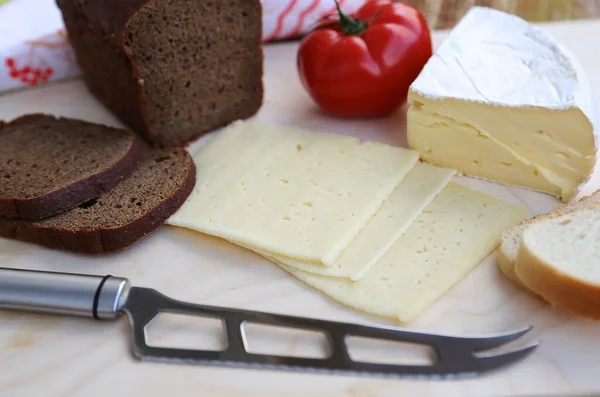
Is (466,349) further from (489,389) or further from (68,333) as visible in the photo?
(68,333)

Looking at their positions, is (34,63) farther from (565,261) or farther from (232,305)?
(565,261)

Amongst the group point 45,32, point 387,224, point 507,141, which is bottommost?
point 387,224

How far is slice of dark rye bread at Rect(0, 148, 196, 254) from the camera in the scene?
2.14 meters

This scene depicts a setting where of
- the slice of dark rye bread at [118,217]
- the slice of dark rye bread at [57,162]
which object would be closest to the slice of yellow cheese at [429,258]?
the slice of dark rye bread at [118,217]

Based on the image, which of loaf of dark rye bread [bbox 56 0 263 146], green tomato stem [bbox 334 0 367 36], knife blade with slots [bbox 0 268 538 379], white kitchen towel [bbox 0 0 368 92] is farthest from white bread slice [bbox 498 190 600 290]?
white kitchen towel [bbox 0 0 368 92]

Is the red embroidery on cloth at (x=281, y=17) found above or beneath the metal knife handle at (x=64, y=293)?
above

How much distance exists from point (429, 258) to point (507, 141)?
2.01 feet

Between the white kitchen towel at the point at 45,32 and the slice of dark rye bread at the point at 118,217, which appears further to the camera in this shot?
the white kitchen towel at the point at 45,32

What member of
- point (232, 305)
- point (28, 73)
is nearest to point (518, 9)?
point (28, 73)

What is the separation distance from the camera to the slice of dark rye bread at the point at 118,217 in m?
2.14

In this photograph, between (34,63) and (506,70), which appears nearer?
(506,70)

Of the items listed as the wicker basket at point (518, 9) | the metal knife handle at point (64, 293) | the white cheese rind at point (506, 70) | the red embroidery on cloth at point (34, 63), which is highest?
the white cheese rind at point (506, 70)

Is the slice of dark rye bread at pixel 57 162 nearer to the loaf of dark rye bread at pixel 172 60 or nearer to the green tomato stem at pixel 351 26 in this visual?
the loaf of dark rye bread at pixel 172 60

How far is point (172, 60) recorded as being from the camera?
2.55 metres
